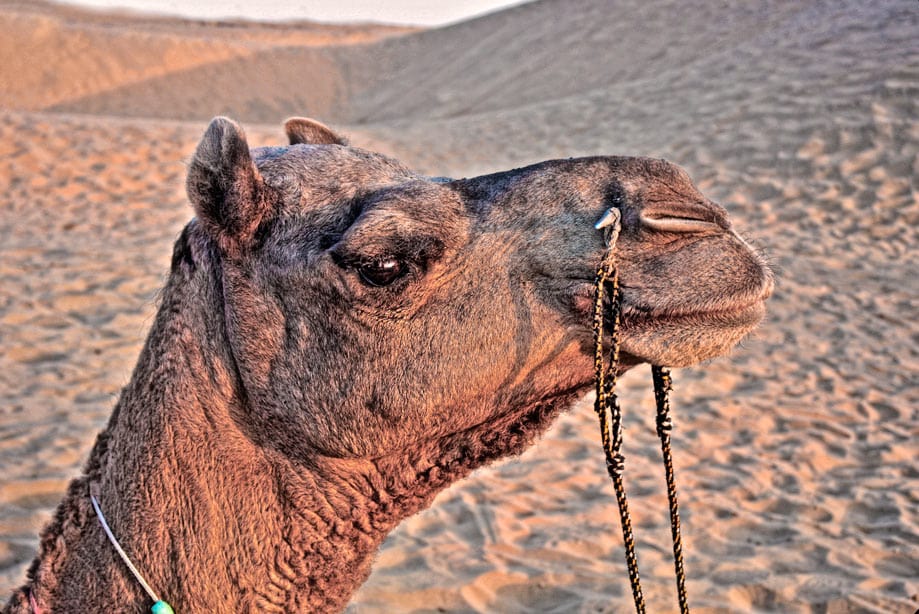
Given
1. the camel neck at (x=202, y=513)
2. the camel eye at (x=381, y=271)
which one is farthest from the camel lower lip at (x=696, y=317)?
the camel neck at (x=202, y=513)

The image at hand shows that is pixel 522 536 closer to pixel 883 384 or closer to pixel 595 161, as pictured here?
pixel 595 161

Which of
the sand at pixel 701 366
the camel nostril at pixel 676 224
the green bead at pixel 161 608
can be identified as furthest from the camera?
the sand at pixel 701 366

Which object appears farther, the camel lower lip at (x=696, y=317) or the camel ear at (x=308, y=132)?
the camel ear at (x=308, y=132)

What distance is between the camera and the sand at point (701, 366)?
461 centimetres

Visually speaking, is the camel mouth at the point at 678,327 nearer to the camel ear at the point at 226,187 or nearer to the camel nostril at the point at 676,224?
the camel nostril at the point at 676,224

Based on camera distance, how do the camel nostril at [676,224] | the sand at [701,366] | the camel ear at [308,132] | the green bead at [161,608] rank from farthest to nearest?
the sand at [701,366] → the camel ear at [308,132] → the green bead at [161,608] → the camel nostril at [676,224]

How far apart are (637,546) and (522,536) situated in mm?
623

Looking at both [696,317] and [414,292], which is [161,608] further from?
[696,317]

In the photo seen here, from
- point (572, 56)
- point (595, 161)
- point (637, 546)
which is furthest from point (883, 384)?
point (572, 56)

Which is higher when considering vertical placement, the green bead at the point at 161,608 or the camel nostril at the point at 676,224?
the camel nostril at the point at 676,224

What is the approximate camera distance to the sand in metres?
4.61

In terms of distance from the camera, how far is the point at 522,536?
16.1 feet

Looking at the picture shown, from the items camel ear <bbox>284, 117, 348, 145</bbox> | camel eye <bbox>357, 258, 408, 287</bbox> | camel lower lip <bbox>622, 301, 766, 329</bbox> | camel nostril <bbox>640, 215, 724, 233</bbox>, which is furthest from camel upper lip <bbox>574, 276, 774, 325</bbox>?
camel ear <bbox>284, 117, 348, 145</bbox>

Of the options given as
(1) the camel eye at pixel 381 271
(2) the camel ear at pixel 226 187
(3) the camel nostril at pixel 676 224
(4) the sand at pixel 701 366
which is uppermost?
(2) the camel ear at pixel 226 187
